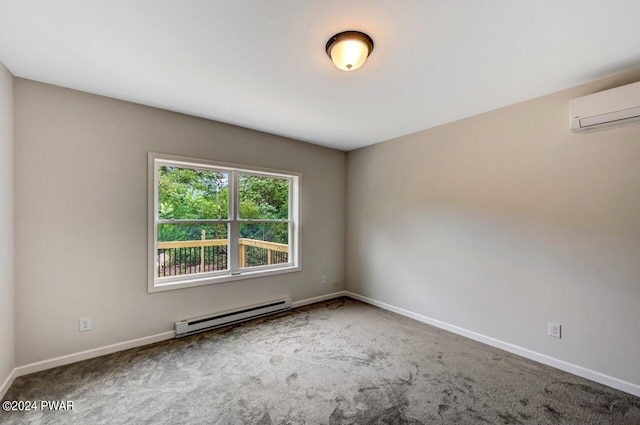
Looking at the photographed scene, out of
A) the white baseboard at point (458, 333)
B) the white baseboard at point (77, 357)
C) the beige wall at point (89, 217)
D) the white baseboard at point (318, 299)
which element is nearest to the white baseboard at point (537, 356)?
the white baseboard at point (458, 333)

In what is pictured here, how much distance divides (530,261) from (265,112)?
121 inches

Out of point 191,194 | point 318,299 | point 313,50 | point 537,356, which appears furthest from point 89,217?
point 537,356

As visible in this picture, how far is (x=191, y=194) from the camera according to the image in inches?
131

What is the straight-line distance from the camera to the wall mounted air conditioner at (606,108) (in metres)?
2.08

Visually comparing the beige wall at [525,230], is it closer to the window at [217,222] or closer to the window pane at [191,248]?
the window at [217,222]

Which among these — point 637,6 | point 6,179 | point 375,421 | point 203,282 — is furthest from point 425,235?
point 6,179

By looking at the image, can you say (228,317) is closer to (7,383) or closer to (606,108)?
(7,383)

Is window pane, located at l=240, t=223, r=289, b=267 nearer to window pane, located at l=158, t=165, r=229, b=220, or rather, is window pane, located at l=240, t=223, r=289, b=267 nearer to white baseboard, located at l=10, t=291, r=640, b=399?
window pane, located at l=158, t=165, r=229, b=220

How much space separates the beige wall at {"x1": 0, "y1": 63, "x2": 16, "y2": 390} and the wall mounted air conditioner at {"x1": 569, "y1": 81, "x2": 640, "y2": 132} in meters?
4.51

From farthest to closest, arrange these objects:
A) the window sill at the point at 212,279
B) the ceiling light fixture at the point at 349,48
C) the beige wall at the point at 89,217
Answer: the window sill at the point at 212,279 → the beige wall at the point at 89,217 → the ceiling light fixture at the point at 349,48

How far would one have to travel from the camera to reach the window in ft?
10.2

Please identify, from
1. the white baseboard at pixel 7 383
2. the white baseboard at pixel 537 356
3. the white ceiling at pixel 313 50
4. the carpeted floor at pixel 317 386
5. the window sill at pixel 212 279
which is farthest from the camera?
the window sill at pixel 212 279

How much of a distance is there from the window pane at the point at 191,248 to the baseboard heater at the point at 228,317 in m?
0.55

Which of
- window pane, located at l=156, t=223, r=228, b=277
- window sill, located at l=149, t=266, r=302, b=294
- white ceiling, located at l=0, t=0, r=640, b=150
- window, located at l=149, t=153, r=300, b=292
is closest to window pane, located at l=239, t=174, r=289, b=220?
window, located at l=149, t=153, r=300, b=292
